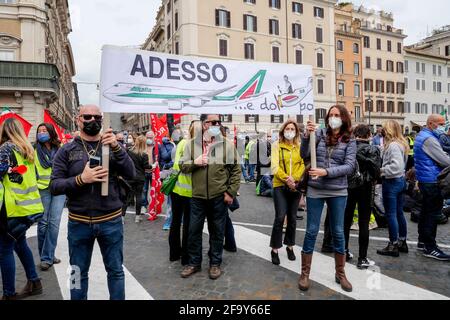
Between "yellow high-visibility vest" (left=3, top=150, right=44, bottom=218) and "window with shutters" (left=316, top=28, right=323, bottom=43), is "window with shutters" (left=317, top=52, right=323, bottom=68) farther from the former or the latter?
"yellow high-visibility vest" (left=3, top=150, right=44, bottom=218)

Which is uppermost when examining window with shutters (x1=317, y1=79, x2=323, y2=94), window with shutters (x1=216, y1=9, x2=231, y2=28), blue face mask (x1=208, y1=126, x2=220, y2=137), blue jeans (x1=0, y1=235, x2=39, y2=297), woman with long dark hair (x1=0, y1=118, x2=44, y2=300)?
window with shutters (x1=216, y1=9, x2=231, y2=28)

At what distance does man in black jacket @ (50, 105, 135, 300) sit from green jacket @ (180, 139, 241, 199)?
55.2 inches

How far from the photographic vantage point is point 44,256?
4668 mm

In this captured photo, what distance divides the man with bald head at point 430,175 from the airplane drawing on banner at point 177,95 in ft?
8.17

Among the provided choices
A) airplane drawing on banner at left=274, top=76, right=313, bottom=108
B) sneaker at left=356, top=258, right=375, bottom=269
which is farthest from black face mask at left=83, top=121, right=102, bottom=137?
sneaker at left=356, top=258, right=375, bottom=269

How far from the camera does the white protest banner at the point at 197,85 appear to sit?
362 cm

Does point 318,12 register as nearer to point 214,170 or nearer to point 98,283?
point 214,170

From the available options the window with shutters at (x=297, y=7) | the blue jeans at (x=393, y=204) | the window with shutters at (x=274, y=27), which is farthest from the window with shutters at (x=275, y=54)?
the blue jeans at (x=393, y=204)

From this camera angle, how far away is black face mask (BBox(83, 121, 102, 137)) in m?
2.97

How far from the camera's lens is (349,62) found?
50.0 meters

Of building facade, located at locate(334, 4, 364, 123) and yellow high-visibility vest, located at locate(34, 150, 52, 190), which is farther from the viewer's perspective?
building facade, located at locate(334, 4, 364, 123)

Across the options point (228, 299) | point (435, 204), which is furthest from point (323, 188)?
point (435, 204)

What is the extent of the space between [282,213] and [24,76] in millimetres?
25633

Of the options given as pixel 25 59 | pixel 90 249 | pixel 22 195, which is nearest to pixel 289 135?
pixel 90 249
